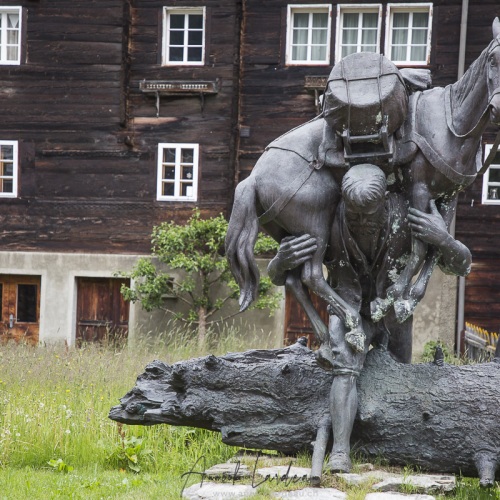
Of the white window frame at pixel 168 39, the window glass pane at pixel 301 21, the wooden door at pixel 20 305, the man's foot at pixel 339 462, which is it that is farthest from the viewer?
the wooden door at pixel 20 305

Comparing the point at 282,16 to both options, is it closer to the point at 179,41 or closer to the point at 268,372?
the point at 179,41

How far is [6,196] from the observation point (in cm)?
1661

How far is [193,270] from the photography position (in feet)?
47.8

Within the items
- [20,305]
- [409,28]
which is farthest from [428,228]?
[20,305]

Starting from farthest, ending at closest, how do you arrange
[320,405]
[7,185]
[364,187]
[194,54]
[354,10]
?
[7,185], [194,54], [354,10], [320,405], [364,187]

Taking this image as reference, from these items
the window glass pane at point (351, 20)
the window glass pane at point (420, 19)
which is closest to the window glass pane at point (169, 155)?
the window glass pane at point (351, 20)

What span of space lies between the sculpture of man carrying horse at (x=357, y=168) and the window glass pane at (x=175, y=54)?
11.5 metres

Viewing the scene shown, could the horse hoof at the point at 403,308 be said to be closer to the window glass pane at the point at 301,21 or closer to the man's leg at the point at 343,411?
the man's leg at the point at 343,411

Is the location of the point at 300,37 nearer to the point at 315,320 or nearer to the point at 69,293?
the point at 69,293

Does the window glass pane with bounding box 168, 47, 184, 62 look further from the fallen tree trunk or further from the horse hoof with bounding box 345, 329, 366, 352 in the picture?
the horse hoof with bounding box 345, 329, 366, 352

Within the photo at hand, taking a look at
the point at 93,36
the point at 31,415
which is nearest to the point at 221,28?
the point at 93,36

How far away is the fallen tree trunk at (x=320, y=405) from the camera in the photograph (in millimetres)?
4980

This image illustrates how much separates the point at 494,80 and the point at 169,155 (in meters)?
12.1

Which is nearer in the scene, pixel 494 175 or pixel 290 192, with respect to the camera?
pixel 290 192
